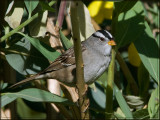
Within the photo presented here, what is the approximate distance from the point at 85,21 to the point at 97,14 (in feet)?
1.82

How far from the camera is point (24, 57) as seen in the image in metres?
2.07

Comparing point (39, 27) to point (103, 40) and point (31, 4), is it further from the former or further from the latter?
point (103, 40)

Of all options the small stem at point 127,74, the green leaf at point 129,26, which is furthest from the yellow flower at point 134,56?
the green leaf at point 129,26

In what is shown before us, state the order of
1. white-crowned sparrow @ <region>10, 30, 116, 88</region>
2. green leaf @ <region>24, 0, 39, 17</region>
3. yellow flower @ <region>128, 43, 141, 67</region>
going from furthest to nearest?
yellow flower @ <region>128, 43, 141, 67</region>
white-crowned sparrow @ <region>10, 30, 116, 88</region>
green leaf @ <region>24, 0, 39, 17</region>

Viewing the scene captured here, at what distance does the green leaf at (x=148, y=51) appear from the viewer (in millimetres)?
2164

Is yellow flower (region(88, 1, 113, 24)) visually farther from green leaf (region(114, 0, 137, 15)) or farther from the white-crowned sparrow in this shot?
green leaf (region(114, 0, 137, 15))

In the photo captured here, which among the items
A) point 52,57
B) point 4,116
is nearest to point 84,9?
point 52,57

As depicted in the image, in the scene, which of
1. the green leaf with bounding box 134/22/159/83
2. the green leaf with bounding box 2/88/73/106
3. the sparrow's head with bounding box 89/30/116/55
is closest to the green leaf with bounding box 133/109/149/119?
the green leaf with bounding box 134/22/159/83

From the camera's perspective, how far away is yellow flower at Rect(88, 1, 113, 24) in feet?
8.23

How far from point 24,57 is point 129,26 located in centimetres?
67

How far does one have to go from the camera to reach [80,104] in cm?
181

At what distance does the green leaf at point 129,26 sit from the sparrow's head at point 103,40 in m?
0.07

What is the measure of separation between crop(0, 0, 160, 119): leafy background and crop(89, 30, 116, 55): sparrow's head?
98mm

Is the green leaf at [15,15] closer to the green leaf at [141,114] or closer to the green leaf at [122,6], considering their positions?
the green leaf at [122,6]
